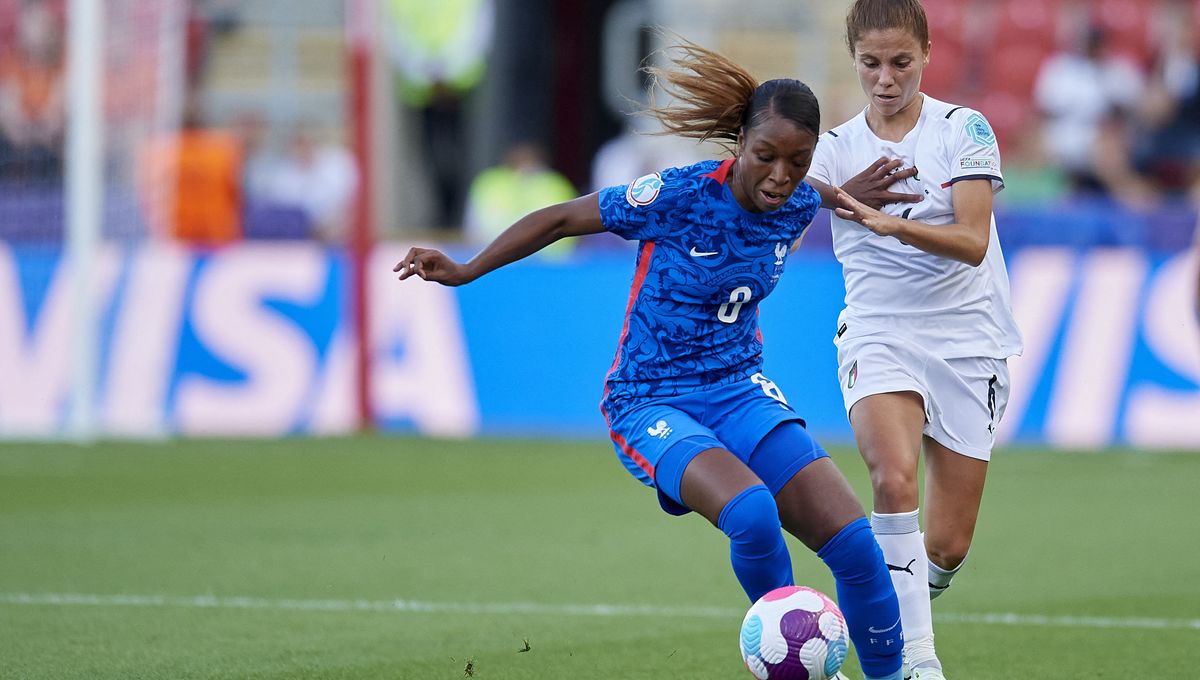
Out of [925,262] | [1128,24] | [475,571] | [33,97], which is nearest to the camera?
[925,262]

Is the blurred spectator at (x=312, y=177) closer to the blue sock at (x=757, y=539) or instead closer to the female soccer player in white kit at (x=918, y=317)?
the female soccer player in white kit at (x=918, y=317)

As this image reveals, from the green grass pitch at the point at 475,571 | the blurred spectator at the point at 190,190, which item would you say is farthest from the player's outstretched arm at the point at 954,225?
the blurred spectator at the point at 190,190

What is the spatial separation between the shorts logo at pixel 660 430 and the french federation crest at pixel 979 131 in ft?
4.33

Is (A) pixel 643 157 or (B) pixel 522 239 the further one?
(A) pixel 643 157

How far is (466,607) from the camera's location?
696cm

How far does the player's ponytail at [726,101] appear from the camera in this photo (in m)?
4.90

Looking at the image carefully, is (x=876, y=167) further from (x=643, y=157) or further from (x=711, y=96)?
(x=643, y=157)

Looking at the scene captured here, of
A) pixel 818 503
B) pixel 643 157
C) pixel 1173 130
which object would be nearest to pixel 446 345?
pixel 643 157

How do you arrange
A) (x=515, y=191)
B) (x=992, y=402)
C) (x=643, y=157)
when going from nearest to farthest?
1. (x=992, y=402)
2. (x=515, y=191)
3. (x=643, y=157)

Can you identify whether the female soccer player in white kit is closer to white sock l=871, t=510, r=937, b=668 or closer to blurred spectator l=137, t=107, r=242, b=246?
white sock l=871, t=510, r=937, b=668

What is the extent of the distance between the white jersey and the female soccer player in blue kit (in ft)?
1.19

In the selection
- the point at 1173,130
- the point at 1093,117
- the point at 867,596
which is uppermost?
the point at 867,596

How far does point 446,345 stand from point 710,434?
28.5 ft

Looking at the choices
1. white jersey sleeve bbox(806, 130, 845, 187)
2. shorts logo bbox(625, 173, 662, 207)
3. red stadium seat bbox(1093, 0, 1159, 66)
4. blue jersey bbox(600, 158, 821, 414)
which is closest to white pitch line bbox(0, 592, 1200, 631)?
blue jersey bbox(600, 158, 821, 414)
